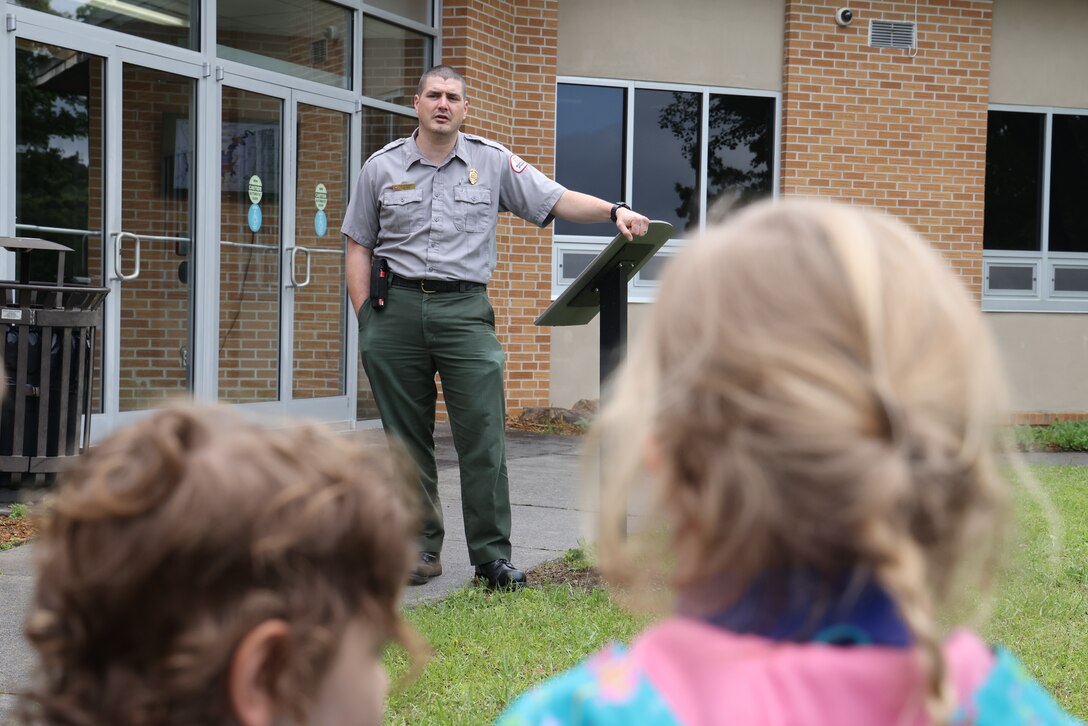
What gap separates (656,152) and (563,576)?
7.51 m

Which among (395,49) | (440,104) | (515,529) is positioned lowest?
(515,529)

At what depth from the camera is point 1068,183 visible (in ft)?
42.0

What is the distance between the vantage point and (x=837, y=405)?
3.20 ft

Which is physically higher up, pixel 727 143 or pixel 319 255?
pixel 727 143

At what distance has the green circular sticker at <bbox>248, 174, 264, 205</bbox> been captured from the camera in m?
9.29

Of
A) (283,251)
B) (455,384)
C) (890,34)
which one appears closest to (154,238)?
(283,251)

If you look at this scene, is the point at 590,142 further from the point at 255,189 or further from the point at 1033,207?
the point at 1033,207

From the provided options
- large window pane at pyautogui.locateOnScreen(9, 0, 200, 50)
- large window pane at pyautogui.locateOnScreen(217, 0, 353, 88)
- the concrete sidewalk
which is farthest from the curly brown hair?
large window pane at pyautogui.locateOnScreen(217, 0, 353, 88)

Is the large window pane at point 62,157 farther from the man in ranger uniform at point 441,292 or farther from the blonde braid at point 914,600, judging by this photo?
the blonde braid at point 914,600

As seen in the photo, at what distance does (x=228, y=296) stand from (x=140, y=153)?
1.34 meters

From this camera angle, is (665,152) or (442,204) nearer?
(442,204)

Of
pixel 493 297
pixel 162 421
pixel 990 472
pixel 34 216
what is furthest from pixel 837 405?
pixel 493 297

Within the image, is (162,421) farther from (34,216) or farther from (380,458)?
(34,216)

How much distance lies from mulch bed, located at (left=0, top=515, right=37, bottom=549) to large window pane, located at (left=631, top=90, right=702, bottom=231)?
23.8 feet
